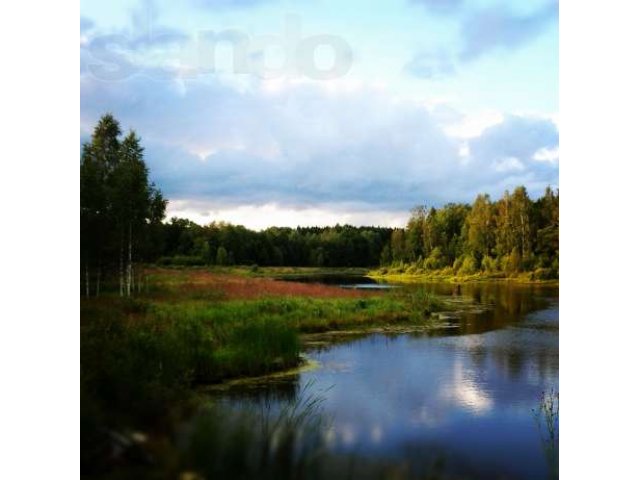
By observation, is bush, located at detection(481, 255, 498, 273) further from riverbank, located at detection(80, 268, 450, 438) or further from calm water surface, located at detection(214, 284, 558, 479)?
riverbank, located at detection(80, 268, 450, 438)

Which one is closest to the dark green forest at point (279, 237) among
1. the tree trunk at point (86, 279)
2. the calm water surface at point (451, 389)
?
the tree trunk at point (86, 279)

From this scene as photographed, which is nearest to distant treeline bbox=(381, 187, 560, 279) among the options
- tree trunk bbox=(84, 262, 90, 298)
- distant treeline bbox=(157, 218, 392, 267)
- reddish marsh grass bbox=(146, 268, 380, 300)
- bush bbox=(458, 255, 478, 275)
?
bush bbox=(458, 255, 478, 275)

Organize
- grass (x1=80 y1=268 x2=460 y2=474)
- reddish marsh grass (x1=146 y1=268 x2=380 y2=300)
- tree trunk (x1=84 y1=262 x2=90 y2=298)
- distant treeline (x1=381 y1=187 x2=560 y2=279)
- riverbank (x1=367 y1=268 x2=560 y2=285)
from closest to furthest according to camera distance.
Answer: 1. grass (x1=80 y1=268 x2=460 y2=474)
2. tree trunk (x1=84 y1=262 x2=90 y2=298)
3. reddish marsh grass (x1=146 y1=268 x2=380 y2=300)
4. distant treeline (x1=381 y1=187 x2=560 y2=279)
5. riverbank (x1=367 y1=268 x2=560 y2=285)

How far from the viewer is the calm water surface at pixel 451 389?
4590mm

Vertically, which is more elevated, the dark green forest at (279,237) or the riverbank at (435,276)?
the dark green forest at (279,237)

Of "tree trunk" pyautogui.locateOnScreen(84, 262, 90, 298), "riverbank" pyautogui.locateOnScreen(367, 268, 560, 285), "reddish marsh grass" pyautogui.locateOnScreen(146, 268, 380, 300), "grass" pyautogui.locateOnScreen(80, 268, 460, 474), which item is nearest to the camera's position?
"grass" pyautogui.locateOnScreen(80, 268, 460, 474)

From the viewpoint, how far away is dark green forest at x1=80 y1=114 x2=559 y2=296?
4906 millimetres

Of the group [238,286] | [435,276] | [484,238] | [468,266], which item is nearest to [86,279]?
[238,286]

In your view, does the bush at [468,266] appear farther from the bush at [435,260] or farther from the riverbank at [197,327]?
the riverbank at [197,327]
